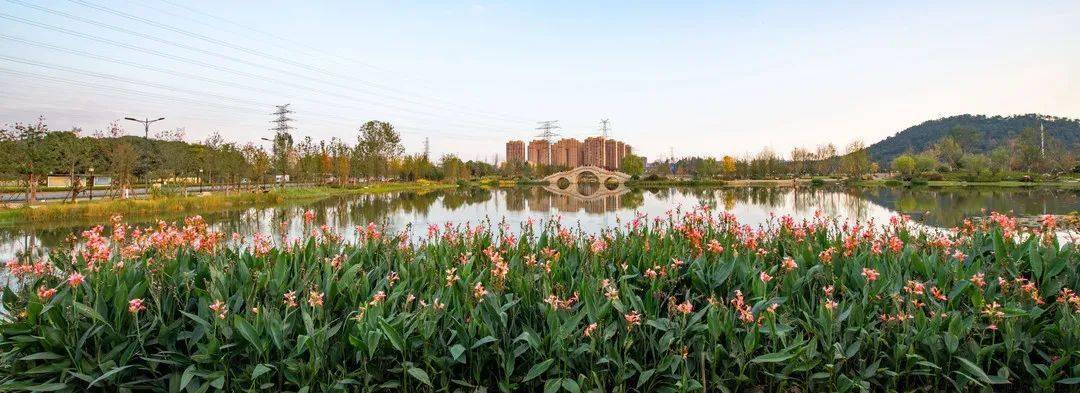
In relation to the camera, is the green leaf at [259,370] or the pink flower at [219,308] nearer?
the green leaf at [259,370]

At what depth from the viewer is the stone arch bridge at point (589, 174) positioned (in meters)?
85.8

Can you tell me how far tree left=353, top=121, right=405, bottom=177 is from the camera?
55719 mm

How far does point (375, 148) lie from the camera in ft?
190

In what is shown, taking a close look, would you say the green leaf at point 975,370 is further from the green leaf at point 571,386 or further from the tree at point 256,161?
the tree at point 256,161

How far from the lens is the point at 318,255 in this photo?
4.07 meters

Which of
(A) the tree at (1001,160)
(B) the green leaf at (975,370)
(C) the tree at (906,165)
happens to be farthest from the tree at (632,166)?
(B) the green leaf at (975,370)

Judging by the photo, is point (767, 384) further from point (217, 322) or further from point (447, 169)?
point (447, 169)

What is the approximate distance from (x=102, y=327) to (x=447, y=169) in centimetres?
7645

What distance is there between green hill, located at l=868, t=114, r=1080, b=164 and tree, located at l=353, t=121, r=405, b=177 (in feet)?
326

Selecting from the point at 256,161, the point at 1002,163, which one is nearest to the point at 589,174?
the point at 1002,163

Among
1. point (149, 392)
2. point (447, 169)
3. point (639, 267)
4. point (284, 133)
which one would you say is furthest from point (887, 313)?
point (447, 169)

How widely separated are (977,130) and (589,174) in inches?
3187

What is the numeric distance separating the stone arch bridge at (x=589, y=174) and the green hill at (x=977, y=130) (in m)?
61.4

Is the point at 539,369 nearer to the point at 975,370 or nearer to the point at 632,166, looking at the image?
the point at 975,370
